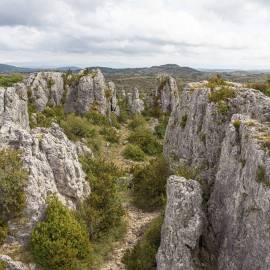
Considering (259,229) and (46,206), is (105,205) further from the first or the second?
(259,229)

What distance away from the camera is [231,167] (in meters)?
17.9

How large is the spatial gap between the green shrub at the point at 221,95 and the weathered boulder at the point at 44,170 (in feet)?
29.7

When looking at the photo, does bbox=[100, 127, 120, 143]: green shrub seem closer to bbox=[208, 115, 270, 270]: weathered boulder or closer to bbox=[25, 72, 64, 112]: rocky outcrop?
bbox=[25, 72, 64, 112]: rocky outcrop

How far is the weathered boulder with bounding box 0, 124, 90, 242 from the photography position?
19.0 m

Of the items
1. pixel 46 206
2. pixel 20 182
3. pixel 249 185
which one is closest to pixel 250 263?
pixel 249 185

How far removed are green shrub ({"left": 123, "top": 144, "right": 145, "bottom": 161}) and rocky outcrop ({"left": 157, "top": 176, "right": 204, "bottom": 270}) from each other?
71.0ft

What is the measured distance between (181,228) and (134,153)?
76.3 ft

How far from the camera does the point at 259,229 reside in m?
14.8

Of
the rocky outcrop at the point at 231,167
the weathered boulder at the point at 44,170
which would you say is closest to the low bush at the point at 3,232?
the weathered boulder at the point at 44,170

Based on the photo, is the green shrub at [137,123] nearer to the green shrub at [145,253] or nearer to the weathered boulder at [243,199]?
the green shrub at [145,253]

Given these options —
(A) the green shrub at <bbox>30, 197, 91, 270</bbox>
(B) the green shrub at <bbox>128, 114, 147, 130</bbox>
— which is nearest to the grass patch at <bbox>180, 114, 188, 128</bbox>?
(A) the green shrub at <bbox>30, 197, 91, 270</bbox>

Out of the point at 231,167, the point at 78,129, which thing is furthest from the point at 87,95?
the point at 231,167

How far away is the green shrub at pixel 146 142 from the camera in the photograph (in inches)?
1686

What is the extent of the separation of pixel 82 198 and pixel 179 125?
864 cm
